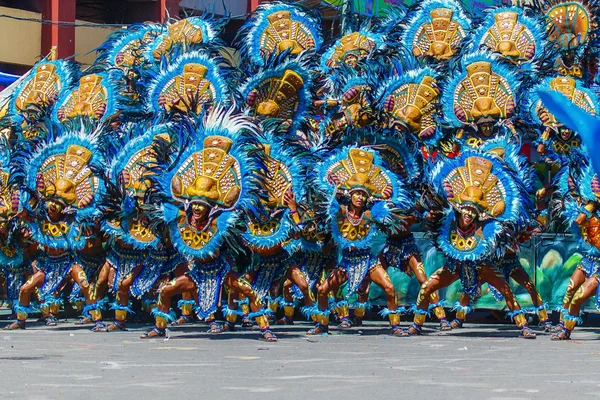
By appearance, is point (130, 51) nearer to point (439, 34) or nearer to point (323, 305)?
point (439, 34)

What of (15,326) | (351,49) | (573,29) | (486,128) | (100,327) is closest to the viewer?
(100,327)

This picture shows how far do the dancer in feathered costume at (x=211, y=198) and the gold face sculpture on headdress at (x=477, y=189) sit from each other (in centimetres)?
236

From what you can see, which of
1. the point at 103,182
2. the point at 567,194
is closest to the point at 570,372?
the point at 567,194

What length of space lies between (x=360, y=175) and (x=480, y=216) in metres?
1.37

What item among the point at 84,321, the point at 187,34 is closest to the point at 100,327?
the point at 84,321

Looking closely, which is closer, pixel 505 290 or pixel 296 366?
pixel 296 366

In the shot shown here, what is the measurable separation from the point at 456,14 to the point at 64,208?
284 inches

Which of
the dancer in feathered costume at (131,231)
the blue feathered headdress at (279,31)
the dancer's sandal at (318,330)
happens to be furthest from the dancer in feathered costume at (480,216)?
the blue feathered headdress at (279,31)

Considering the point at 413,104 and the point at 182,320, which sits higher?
the point at 413,104

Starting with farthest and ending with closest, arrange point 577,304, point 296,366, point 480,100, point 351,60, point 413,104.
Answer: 1. point 351,60
2. point 480,100
3. point 413,104
4. point 577,304
5. point 296,366

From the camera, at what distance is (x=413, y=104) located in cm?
1684

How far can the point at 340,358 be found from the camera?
11414 mm

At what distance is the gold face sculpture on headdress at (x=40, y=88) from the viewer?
19.2 metres

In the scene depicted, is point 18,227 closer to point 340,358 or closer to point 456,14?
point 340,358
